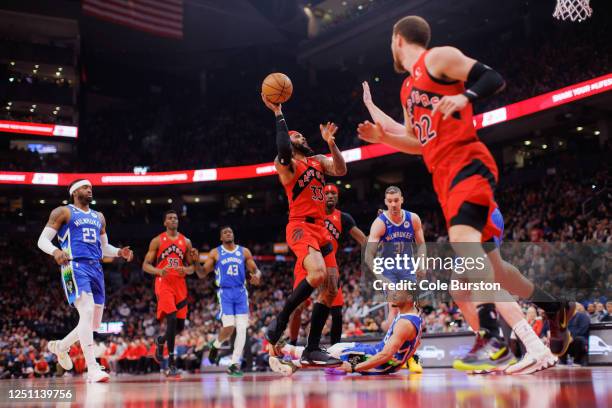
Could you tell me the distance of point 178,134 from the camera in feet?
121

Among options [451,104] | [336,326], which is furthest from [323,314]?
[451,104]

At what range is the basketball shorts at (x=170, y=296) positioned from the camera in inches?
415

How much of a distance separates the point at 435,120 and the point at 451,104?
11.9 inches

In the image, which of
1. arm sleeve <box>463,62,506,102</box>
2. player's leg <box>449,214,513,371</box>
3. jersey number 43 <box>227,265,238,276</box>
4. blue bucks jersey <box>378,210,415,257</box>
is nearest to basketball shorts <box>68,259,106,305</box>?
jersey number 43 <box>227,265,238,276</box>

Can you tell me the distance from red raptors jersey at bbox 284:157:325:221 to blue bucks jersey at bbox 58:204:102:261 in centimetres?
272

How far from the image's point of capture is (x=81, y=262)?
7762 mm

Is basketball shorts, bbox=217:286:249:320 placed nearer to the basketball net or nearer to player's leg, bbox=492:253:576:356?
player's leg, bbox=492:253:576:356

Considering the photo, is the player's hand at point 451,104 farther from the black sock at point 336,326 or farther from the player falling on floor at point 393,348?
the black sock at point 336,326

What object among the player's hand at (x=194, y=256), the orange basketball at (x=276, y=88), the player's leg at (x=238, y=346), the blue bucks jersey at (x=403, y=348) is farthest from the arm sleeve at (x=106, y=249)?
the blue bucks jersey at (x=403, y=348)

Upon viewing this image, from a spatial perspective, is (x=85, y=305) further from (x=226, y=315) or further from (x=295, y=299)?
(x=226, y=315)

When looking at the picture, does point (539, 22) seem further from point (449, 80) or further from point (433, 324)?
point (449, 80)

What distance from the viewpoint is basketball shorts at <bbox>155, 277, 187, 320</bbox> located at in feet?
34.6

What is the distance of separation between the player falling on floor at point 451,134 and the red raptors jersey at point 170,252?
674 centimetres

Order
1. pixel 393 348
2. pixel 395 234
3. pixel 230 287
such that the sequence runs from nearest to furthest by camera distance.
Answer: pixel 393 348 < pixel 395 234 < pixel 230 287
